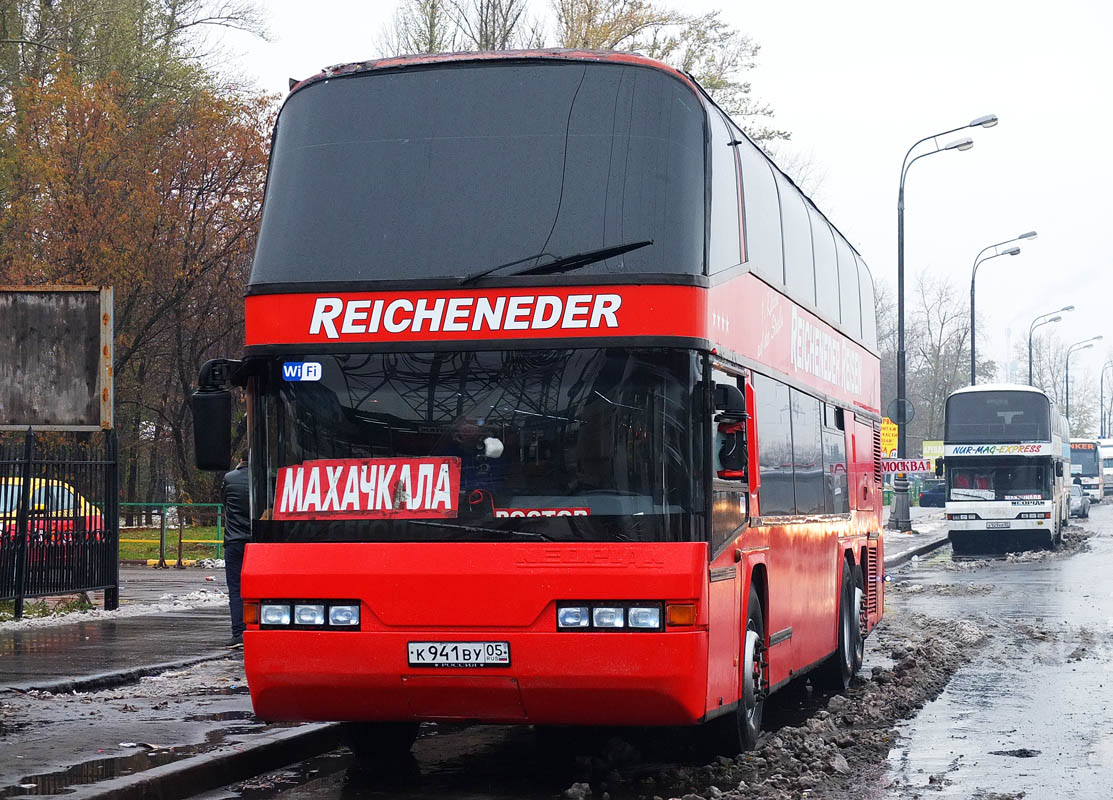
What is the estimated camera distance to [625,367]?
802 centimetres

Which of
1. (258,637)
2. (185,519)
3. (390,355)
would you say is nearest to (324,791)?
(258,637)

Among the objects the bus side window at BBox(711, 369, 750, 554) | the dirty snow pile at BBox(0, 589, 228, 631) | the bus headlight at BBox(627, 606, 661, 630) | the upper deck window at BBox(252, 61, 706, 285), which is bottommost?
the dirty snow pile at BBox(0, 589, 228, 631)

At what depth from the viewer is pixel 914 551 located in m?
37.1

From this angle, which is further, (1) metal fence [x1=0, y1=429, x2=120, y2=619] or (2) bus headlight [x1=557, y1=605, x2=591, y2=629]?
(1) metal fence [x1=0, y1=429, x2=120, y2=619]

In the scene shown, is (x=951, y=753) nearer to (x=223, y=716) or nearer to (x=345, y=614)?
(x=345, y=614)

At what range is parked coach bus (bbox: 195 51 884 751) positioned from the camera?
7.90m

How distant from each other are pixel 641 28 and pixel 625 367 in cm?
3401

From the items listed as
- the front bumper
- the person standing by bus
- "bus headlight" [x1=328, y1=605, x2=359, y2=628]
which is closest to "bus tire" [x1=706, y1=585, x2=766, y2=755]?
the front bumper

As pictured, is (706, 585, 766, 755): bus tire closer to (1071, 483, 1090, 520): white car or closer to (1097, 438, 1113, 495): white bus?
(1071, 483, 1090, 520): white car

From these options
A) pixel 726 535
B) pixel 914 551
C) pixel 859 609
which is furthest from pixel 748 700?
pixel 914 551

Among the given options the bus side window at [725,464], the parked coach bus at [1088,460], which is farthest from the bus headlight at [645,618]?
the parked coach bus at [1088,460]

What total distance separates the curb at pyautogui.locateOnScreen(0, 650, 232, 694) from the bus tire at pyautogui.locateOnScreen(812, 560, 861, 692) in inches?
201

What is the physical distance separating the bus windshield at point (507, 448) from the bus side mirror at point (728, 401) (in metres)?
0.20

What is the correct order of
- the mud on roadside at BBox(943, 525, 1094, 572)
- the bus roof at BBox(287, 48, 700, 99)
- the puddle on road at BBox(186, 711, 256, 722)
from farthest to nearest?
1. the mud on roadside at BBox(943, 525, 1094, 572)
2. the puddle on road at BBox(186, 711, 256, 722)
3. the bus roof at BBox(287, 48, 700, 99)
